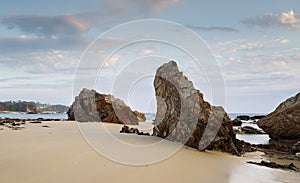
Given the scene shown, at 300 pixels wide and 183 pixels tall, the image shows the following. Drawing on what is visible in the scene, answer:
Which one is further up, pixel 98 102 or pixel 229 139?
pixel 98 102

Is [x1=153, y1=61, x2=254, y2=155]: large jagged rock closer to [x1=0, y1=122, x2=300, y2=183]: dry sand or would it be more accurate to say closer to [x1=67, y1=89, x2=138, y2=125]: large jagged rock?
[x1=0, y1=122, x2=300, y2=183]: dry sand

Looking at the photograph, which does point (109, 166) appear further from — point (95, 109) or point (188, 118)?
point (95, 109)

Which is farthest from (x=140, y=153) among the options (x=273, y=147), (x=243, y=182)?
(x=273, y=147)

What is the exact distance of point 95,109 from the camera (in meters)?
21.5

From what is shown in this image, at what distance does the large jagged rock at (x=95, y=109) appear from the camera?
20766 millimetres

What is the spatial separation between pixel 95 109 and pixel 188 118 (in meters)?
12.2

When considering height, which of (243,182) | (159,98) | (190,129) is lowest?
(243,182)

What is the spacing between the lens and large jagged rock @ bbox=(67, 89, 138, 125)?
20766 mm

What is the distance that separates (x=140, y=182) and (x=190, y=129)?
220 inches

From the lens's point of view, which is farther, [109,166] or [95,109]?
[95,109]

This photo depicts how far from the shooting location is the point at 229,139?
1102 cm

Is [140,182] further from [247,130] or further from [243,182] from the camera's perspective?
[247,130]

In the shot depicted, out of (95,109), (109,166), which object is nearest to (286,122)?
(95,109)

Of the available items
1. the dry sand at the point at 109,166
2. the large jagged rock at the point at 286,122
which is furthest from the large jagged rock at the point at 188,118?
the large jagged rock at the point at 286,122
